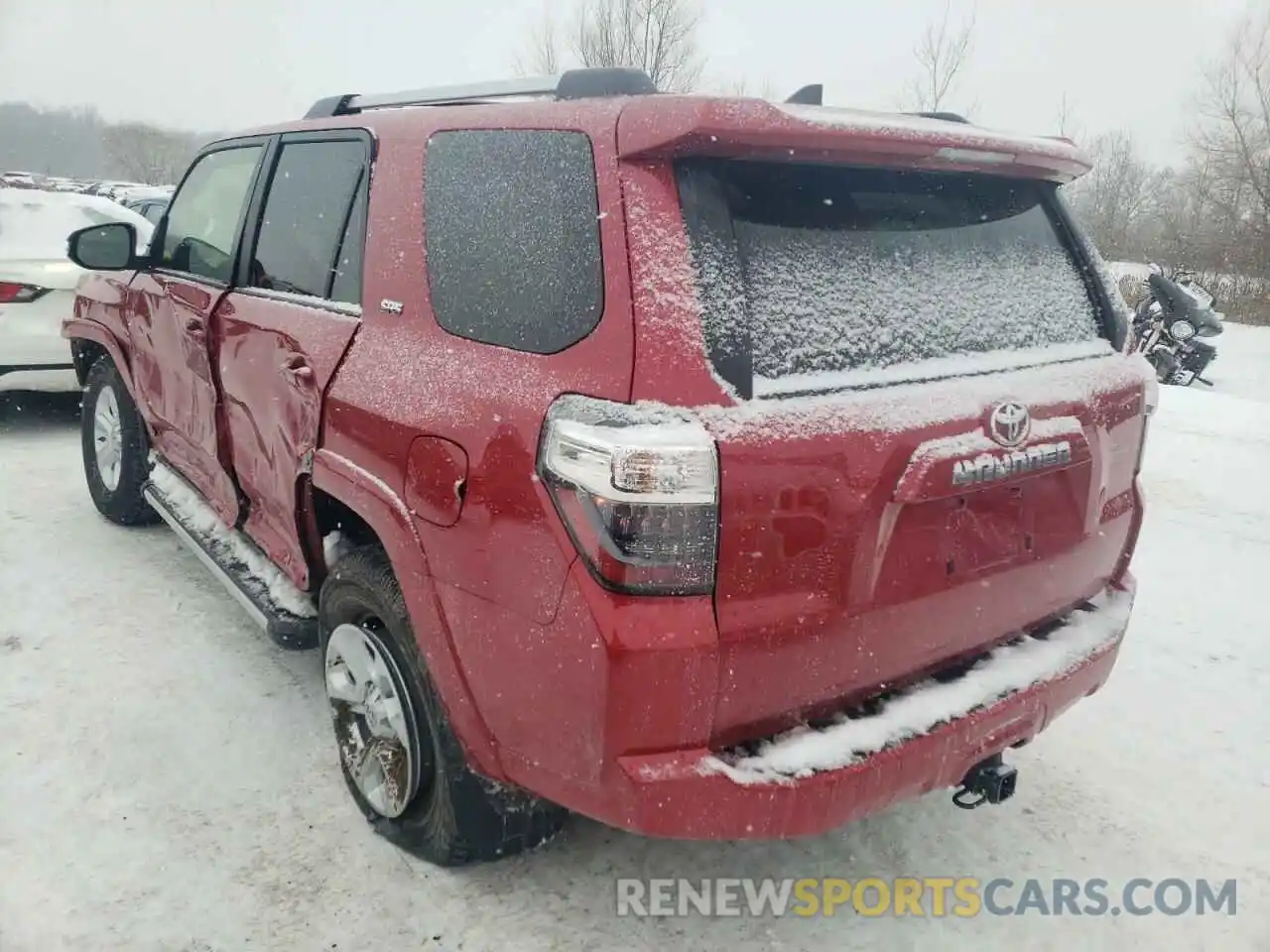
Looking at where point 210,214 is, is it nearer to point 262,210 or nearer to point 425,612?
point 262,210

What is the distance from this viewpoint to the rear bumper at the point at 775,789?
5.70 ft

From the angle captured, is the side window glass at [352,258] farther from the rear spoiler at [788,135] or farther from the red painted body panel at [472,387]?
the rear spoiler at [788,135]

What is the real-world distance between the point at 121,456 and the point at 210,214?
5.02 ft

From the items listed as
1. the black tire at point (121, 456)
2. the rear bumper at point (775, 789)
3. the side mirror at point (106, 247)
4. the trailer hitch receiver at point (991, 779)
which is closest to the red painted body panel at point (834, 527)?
the rear bumper at point (775, 789)

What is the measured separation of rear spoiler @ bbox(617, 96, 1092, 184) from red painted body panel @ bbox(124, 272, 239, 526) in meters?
2.11

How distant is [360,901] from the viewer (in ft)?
7.63

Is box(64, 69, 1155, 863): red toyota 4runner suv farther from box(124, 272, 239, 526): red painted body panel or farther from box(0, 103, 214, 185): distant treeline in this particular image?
box(0, 103, 214, 185): distant treeline

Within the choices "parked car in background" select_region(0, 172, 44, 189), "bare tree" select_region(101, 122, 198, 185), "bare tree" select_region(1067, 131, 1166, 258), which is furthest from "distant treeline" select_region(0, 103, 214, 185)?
"bare tree" select_region(1067, 131, 1166, 258)

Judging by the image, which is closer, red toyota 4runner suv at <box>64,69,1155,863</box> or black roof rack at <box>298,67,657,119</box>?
red toyota 4runner suv at <box>64,69,1155,863</box>

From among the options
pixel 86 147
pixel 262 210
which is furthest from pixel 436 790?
pixel 86 147

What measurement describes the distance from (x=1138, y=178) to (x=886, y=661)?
49.9 m

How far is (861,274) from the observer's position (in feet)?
6.57

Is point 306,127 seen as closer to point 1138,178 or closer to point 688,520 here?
point 688,520

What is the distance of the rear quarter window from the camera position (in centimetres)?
185
